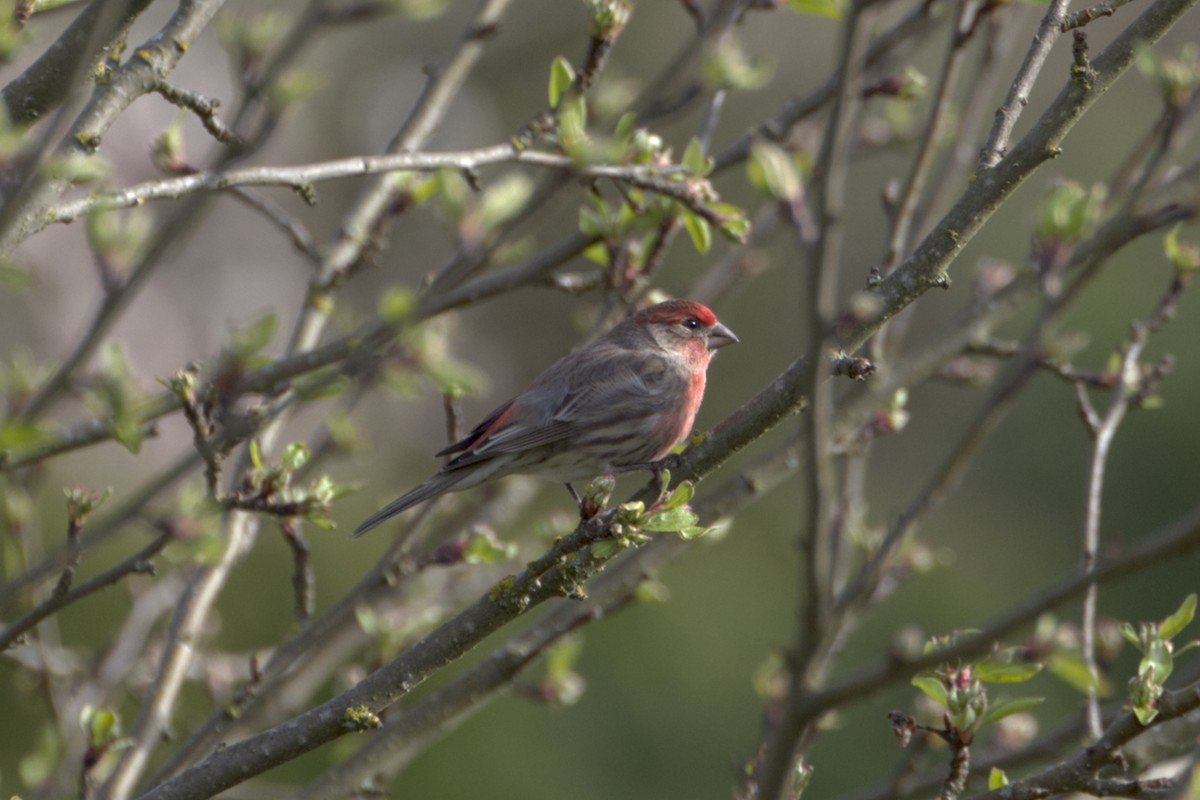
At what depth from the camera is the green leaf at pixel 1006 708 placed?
308 centimetres

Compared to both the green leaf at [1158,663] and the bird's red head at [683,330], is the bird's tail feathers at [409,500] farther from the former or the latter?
the green leaf at [1158,663]

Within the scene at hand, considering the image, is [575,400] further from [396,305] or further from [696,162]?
[396,305]

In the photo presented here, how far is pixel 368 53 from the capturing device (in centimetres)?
1823

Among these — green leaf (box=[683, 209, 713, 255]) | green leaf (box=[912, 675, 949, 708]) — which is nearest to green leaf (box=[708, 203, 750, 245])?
green leaf (box=[683, 209, 713, 255])

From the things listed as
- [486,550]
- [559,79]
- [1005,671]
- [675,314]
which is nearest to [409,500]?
[486,550]

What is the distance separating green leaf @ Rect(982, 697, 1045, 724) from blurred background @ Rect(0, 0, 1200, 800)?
1514 mm

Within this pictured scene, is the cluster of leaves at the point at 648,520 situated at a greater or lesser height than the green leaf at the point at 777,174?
lesser

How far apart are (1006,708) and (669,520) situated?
93 centimetres

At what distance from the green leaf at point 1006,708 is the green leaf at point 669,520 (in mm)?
875

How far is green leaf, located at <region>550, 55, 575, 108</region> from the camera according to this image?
4301mm

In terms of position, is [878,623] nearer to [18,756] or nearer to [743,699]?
[743,699]

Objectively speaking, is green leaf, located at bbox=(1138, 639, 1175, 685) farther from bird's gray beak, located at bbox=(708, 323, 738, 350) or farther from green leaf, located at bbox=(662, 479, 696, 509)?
bird's gray beak, located at bbox=(708, 323, 738, 350)

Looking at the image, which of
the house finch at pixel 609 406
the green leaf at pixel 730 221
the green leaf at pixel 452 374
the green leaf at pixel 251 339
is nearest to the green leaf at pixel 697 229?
the green leaf at pixel 730 221

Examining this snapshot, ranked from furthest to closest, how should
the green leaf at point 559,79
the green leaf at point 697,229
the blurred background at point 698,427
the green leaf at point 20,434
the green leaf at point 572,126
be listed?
1. the blurred background at point 698,427
2. the green leaf at point 559,79
3. the green leaf at point 697,229
4. the green leaf at point 572,126
5. the green leaf at point 20,434
